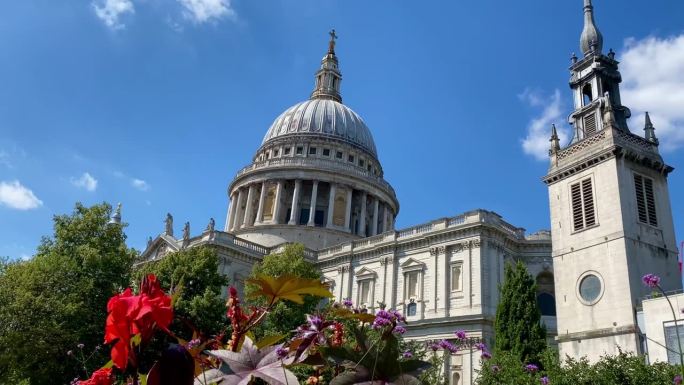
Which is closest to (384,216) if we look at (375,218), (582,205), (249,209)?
(375,218)

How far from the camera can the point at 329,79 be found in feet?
292

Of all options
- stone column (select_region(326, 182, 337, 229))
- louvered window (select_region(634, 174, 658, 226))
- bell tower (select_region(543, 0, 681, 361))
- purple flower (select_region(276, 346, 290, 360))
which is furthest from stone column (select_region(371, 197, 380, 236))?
purple flower (select_region(276, 346, 290, 360))

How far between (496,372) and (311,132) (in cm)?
6029

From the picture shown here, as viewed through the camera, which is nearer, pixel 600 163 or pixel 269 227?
pixel 600 163

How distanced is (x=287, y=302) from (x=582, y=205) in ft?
64.2

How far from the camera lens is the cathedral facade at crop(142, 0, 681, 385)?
2883cm

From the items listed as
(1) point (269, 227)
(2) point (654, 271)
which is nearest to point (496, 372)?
(2) point (654, 271)

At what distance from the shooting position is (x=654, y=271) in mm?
28609

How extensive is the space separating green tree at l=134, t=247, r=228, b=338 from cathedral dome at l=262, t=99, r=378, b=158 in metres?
42.1

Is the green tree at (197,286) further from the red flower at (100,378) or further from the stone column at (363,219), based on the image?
the stone column at (363,219)

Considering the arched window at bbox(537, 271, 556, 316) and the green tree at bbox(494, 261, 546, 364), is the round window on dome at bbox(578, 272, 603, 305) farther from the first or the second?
the arched window at bbox(537, 271, 556, 316)

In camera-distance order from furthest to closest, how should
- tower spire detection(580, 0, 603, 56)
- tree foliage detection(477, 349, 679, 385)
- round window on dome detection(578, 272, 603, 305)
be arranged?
tower spire detection(580, 0, 603, 56) < round window on dome detection(578, 272, 603, 305) < tree foliage detection(477, 349, 679, 385)

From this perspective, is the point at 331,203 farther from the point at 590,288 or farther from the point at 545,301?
the point at 590,288

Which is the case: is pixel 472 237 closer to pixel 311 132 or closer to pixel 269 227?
pixel 269 227
